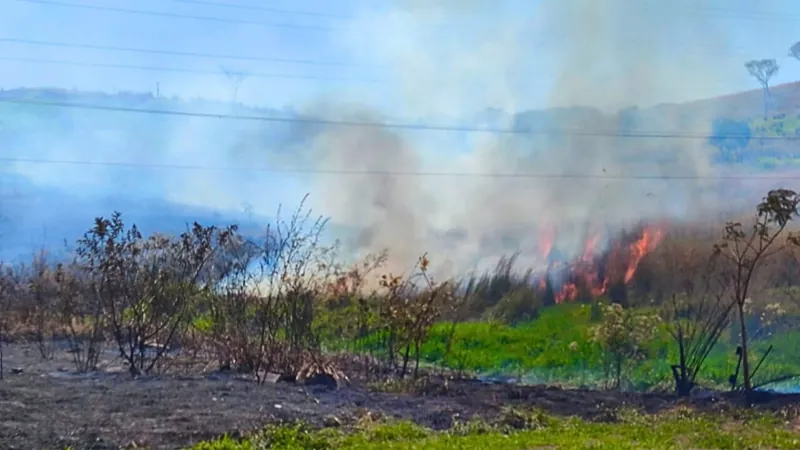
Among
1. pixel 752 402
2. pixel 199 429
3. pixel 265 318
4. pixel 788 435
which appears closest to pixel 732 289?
pixel 752 402

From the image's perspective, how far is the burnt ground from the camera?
756cm

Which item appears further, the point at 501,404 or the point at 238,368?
the point at 238,368

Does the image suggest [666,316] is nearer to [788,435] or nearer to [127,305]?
[788,435]

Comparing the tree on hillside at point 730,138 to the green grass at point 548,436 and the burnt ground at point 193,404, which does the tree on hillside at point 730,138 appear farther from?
the green grass at point 548,436

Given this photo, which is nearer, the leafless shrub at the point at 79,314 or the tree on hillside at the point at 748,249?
the tree on hillside at the point at 748,249

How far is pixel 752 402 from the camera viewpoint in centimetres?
1105

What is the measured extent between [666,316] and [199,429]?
819 centimetres

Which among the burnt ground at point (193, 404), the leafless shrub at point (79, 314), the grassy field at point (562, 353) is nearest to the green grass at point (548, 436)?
the burnt ground at point (193, 404)

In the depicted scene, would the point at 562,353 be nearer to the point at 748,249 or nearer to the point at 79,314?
the point at 748,249

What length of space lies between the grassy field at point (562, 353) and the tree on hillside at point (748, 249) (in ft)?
2.34

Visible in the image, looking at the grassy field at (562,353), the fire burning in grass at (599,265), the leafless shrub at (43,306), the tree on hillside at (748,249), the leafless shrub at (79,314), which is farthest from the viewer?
the fire burning in grass at (599,265)

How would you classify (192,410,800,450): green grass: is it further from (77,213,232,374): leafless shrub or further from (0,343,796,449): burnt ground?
(77,213,232,374): leafless shrub

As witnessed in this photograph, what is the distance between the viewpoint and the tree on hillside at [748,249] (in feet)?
38.0

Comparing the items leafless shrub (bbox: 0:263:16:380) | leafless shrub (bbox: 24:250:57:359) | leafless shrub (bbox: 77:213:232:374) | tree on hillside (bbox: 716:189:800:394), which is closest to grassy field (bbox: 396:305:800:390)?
tree on hillside (bbox: 716:189:800:394)
